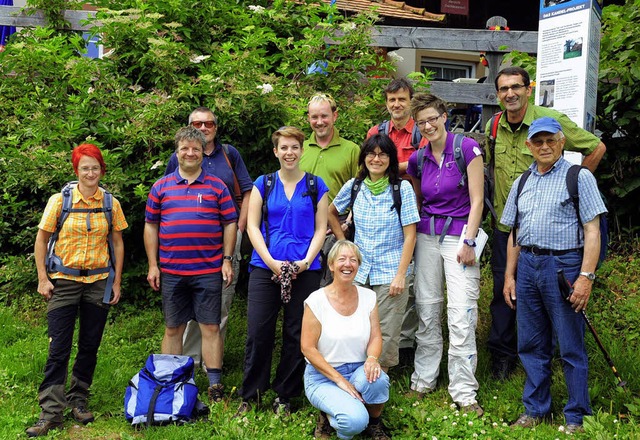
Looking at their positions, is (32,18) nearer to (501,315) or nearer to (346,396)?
(346,396)

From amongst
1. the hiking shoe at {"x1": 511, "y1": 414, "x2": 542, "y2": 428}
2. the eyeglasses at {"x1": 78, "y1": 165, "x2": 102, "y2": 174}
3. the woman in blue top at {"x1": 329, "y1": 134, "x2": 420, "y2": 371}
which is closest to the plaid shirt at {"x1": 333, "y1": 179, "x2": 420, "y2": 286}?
the woman in blue top at {"x1": 329, "y1": 134, "x2": 420, "y2": 371}

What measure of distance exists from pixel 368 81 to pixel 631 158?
2.80 m

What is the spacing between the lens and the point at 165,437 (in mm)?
4250

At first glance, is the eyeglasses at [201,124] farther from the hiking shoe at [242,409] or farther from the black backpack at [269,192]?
the hiking shoe at [242,409]

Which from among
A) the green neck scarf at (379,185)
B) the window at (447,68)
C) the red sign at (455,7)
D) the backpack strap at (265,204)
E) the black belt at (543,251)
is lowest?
the black belt at (543,251)

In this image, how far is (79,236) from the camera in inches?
177

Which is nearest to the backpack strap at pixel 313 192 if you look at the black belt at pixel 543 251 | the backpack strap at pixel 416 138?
the backpack strap at pixel 416 138

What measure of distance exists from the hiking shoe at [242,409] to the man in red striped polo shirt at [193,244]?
0.24m

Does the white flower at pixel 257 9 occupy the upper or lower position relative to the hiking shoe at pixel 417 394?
upper

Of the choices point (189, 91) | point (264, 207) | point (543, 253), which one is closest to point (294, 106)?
point (189, 91)

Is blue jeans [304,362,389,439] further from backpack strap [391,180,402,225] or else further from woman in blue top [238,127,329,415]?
backpack strap [391,180,402,225]

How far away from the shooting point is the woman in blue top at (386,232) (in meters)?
4.68

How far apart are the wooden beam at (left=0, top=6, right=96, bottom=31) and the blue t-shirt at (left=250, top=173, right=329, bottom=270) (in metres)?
4.40

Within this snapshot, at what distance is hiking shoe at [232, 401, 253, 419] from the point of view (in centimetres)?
452
